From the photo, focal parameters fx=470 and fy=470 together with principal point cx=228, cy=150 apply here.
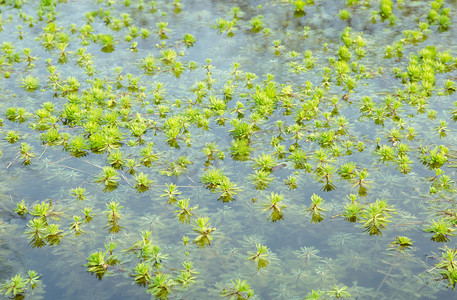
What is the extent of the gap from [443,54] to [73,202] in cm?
972

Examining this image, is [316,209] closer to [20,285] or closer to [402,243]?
[402,243]

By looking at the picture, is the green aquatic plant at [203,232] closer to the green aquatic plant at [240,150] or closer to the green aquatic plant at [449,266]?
the green aquatic plant at [240,150]

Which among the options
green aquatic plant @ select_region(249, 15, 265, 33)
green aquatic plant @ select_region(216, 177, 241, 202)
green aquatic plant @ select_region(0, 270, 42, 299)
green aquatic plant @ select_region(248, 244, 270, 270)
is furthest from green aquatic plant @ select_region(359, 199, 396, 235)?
green aquatic plant @ select_region(249, 15, 265, 33)

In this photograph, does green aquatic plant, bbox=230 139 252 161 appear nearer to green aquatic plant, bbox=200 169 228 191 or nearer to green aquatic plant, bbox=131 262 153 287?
green aquatic plant, bbox=200 169 228 191

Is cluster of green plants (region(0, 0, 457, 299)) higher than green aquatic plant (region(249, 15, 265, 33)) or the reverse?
the reverse

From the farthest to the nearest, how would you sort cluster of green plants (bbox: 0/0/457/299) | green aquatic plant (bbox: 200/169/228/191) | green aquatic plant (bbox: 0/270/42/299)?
green aquatic plant (bbox: 200/169/228/191) < cluster of green plants (bbox: 0/0/457/299) < green aquatic plant (bbox: 0/270/42/299)

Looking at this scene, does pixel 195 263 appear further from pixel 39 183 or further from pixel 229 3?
pixel 229 3

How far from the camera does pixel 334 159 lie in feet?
28.9

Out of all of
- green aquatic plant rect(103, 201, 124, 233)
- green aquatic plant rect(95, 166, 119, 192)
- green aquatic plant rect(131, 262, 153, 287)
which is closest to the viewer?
green aquatic plant rect(131, 262, 153, 287)

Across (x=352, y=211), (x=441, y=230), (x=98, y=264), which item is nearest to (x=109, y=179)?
(x=98, y=264)

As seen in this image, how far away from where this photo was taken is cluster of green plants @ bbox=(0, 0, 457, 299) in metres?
6.78

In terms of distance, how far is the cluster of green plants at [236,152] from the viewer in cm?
678

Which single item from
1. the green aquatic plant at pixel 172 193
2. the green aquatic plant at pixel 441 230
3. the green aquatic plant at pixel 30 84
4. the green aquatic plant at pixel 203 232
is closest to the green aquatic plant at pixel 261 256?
the green aquatic plant at pixel 203 232

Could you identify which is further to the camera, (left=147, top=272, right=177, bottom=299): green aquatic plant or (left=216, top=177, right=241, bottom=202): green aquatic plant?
(left=216, top=177, right=241, bottom=202): green aquatic plant
